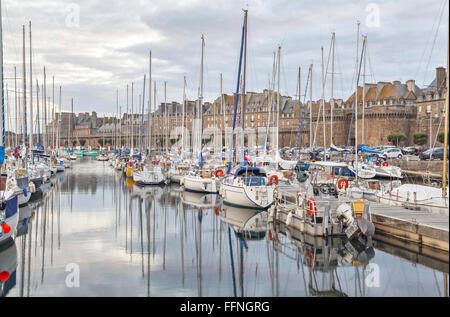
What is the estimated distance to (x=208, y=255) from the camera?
50.3 feet

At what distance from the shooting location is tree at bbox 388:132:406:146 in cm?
7100

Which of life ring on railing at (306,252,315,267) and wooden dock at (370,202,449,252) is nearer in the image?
life ring on railing at (306,252,315,267)

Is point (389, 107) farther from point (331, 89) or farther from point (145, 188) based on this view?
point (145, 188)

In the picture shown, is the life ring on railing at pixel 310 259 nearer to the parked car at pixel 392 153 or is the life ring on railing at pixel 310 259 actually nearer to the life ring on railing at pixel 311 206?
the life ring on railing at pixel 311 206

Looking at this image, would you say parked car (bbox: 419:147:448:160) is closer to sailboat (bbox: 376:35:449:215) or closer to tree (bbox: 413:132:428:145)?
sailboat (bbox: 376:35:449:215)

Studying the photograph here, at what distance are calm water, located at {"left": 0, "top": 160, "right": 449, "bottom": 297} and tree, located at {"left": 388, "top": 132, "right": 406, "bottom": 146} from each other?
2165 inches

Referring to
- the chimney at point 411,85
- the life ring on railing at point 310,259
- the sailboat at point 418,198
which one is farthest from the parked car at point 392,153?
the life ring on railing at point 310,259

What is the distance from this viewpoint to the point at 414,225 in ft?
51.0

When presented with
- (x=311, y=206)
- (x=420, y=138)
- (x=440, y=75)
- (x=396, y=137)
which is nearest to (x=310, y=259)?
(x=311, y=206)

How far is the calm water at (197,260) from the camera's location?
39.4 ft

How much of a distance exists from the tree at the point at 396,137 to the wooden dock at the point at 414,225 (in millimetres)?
55408

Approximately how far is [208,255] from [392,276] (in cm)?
574

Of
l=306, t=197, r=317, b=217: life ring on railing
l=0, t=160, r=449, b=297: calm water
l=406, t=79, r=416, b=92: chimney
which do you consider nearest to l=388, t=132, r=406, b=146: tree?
l=406, t=79, r=416, b=92: chimney
